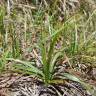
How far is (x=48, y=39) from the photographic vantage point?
3047 millimetres

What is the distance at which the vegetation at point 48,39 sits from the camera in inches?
102

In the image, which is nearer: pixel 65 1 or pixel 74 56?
pixel 74 56

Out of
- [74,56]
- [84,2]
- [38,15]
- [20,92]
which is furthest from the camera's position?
[84,2]

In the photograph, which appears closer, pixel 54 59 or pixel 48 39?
pixel 54 59

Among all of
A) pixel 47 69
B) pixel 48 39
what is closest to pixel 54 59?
pixel 47 69

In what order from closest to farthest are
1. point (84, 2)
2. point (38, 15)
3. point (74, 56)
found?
point (74, 56), point (38, 15), point (84, 2)

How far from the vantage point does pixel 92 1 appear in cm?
371

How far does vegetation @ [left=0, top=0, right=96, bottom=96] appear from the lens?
2.59m

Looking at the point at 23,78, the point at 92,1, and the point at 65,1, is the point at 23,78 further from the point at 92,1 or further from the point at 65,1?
the point at 92,1

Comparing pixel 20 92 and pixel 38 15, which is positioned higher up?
pixel 38 15

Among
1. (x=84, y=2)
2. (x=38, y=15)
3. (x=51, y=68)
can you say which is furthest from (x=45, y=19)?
(x=51, y=68)

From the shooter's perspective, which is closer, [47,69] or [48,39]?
[47,69]

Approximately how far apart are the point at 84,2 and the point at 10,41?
3.51 feet

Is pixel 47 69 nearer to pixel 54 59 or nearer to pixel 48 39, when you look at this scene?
pixel 54 59
